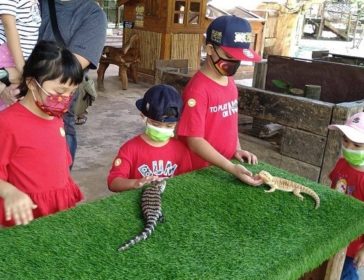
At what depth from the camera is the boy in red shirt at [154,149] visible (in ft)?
6.36

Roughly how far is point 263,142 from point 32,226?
99.2 inches

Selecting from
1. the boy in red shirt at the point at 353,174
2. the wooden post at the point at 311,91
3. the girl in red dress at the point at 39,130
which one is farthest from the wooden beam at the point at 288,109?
the girl in red dress at the point at 39,130

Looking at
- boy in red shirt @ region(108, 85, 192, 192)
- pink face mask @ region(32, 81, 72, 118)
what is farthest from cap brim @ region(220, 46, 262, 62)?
pink face mask @ region(32, 81, 72, 118)

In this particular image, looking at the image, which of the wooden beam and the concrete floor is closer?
the wooden beam

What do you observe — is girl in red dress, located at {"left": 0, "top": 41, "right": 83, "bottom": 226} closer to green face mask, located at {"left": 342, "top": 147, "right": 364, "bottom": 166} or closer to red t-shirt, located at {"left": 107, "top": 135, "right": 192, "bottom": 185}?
red t-shirt, located at {"left": 107, "top": 135, "right": 192, "bottom": 185}

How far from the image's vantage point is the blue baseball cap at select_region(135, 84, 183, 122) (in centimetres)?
193

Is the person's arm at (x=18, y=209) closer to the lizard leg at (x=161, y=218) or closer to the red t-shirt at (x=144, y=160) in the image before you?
the lizard leg at (x=161, y=218)

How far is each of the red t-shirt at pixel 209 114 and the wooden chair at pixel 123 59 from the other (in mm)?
5490

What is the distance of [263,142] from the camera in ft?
11.7

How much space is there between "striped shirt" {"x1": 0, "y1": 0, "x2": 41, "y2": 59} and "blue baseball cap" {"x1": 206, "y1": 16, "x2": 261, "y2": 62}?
2.86 ft

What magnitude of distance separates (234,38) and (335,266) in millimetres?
1062

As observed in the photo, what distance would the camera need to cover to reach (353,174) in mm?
2129

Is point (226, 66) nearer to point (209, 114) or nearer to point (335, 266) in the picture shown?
point (209, 114)

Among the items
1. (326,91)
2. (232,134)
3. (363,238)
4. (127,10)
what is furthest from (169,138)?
(127,10)
